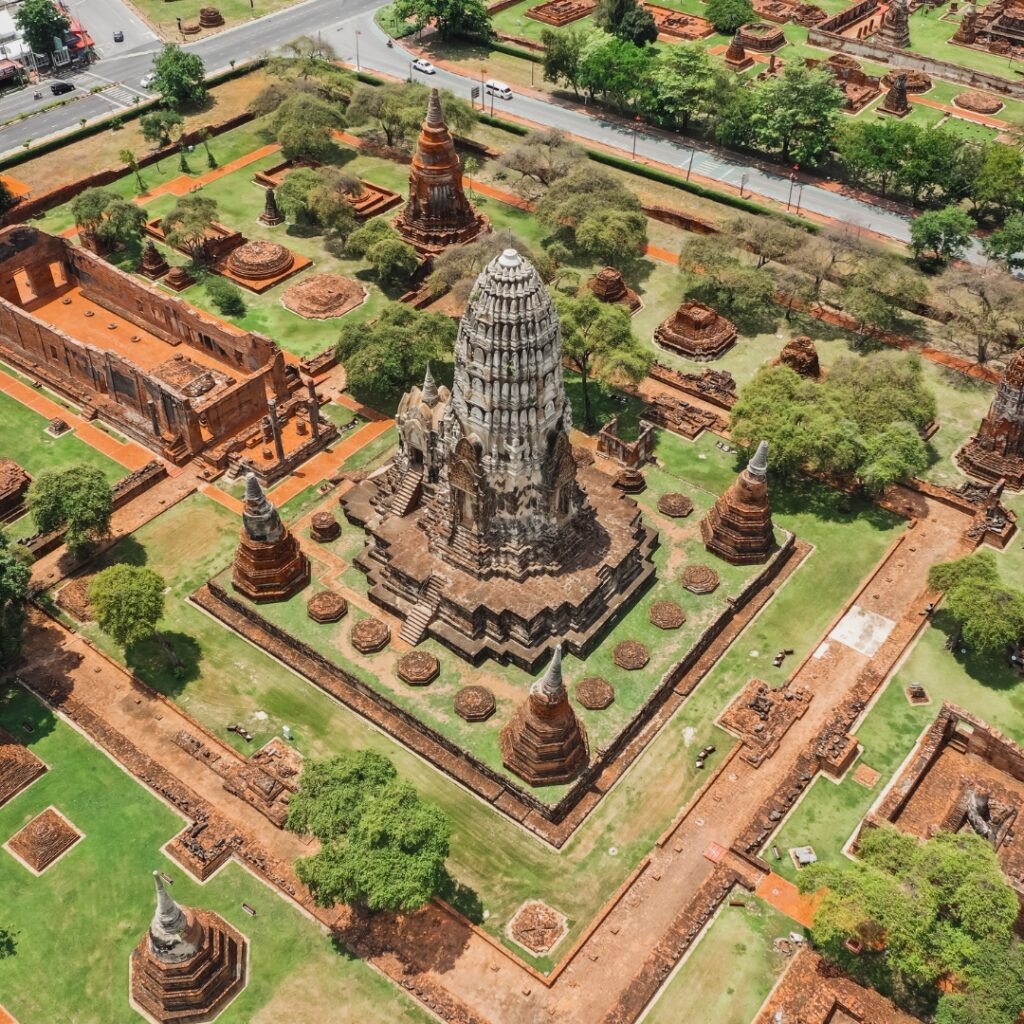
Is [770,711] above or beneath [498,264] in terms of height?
beneath

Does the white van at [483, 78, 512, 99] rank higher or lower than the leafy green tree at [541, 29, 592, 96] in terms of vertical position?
lower

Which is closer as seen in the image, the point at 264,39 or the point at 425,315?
the point at 425,315

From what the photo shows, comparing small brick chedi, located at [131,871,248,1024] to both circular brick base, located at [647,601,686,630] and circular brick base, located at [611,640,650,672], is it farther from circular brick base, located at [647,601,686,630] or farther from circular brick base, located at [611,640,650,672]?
circular brick base, located at [647,601,686,630]

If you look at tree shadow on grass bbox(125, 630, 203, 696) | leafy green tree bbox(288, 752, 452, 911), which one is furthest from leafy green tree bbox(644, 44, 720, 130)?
leafy green tree bbox(288, 752, 452, 911)

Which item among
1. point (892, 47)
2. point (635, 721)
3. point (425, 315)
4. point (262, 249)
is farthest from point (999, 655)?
point (892, 47)

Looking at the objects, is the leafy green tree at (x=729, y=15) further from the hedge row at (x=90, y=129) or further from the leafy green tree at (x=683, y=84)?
the hedge row at (x=90, y=129)

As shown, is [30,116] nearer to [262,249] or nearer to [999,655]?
[262,249]
